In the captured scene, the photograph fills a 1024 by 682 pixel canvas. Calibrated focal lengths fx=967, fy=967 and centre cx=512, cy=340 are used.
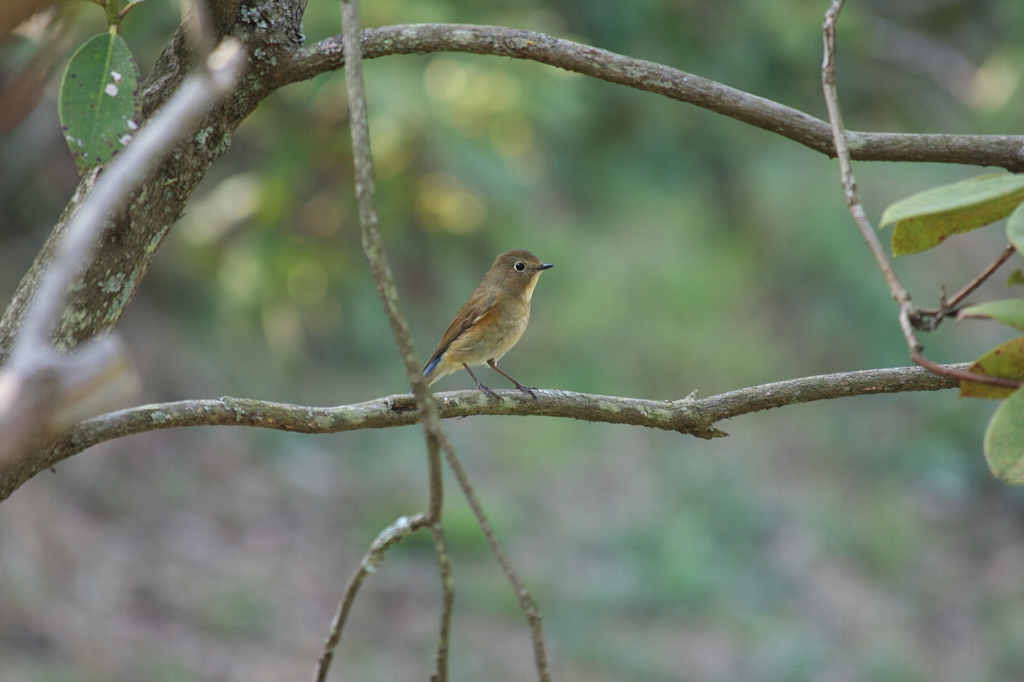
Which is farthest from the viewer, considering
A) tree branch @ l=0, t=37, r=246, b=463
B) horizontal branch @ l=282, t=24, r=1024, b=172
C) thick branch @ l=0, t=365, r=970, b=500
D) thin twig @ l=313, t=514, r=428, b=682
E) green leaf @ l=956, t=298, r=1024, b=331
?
horizontal branch @ l=282, t=24, r=1024, b=172

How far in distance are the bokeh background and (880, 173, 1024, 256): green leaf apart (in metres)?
3.56

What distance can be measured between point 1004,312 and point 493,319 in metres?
2.77

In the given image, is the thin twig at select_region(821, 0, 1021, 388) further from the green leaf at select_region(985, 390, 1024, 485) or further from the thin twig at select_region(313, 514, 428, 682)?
the thin twig at select_region(313, 514, 428, 682)

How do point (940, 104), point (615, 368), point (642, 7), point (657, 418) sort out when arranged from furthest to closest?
point (615, 368) < point (940, 104) < point (642, 7) < point (657, 418)

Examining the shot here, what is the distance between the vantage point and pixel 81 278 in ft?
5.58

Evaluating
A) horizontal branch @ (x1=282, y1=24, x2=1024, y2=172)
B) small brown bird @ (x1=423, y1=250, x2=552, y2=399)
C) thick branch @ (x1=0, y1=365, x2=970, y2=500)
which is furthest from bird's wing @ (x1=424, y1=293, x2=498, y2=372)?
horizontal branch @ (x1=282, y1=24, x2=1024, y2=172)

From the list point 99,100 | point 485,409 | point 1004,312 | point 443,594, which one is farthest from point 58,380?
point 485,409

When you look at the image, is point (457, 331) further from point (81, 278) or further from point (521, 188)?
point (81, 278)

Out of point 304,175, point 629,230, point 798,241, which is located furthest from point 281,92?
point 629,230

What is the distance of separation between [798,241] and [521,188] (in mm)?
3662

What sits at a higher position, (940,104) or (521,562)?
(940,104)

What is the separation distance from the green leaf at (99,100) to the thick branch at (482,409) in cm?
46

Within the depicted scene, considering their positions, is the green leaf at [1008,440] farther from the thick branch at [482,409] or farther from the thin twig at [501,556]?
the thin twig at [501,556]

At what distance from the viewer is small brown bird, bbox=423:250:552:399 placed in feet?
13.0
